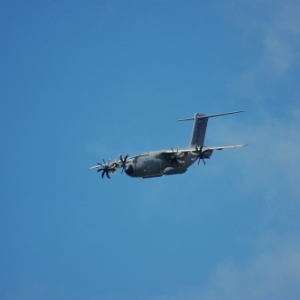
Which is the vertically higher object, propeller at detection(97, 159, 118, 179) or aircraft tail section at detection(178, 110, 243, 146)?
aircraft tail section at detection(178, 110, 243, 146)

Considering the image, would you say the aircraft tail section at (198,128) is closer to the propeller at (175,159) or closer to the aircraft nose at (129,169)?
the propeller at (175,159)

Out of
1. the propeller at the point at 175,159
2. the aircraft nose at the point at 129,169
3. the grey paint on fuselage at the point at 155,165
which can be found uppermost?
the propeller at the point at 175,159

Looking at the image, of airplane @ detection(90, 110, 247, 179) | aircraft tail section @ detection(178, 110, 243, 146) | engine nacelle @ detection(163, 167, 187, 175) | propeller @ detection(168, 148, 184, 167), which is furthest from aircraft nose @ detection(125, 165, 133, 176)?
aircraft tail section @ detection(178, 110, 243, 146)

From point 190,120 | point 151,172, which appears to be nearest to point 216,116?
point 190,120

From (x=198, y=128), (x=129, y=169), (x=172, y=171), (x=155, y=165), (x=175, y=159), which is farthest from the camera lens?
(x=198, y=128)

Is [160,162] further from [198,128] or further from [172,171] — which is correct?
[198,128]

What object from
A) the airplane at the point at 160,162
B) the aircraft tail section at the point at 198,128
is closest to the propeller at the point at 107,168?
the airplane at the point at 160,162

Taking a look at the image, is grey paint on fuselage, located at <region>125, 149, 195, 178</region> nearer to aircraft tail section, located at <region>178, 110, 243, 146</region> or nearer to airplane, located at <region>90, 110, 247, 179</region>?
airplane, located at <region>90, 110, 247, 179</region>

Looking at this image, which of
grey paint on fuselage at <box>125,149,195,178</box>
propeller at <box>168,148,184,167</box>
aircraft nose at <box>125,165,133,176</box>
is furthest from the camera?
propeller at <box>168,148,184,167</box>

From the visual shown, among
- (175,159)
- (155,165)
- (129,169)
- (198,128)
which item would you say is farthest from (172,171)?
(198,128)

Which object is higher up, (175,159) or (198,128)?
(198,128)

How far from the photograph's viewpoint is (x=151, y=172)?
85.2 m

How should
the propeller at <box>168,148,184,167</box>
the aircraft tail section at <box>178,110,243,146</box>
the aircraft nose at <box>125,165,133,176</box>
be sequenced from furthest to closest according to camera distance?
the aircraft tail section at <box>178,110,243,146</box> < the propeller at <box>168,148,184,167</box> < the aircraft nose at <box>125,165,133,176</box>

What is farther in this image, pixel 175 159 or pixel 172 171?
pixel 175 159
